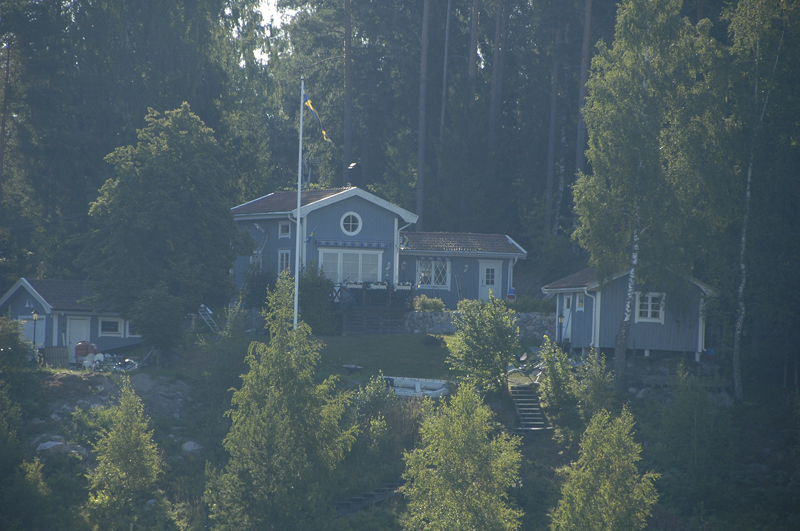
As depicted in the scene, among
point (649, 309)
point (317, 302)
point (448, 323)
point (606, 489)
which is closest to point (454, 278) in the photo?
point (448, 323)

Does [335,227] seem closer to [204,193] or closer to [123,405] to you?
[204,193]

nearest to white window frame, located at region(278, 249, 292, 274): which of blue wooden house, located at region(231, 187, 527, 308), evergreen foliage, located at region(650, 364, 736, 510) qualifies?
blue wooden house, located at region(231, 187, 527, 308)

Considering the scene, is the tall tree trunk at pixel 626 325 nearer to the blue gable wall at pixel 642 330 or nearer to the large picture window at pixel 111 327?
the blue gable wall at pixel 642 330

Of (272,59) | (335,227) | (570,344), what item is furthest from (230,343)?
(272,59)

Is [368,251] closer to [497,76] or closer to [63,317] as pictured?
[63,317]

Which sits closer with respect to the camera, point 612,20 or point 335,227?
point 335,227

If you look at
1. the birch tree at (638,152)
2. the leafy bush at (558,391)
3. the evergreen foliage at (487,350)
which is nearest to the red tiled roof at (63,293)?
the evergreen foliage at (487,350)
